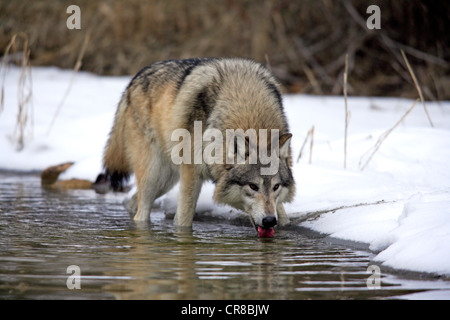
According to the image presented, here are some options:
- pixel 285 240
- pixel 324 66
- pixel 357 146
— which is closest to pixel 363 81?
pixel 324 66

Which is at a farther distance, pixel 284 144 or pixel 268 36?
pixel 268 36

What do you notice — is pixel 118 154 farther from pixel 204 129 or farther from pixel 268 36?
pixel 268 36

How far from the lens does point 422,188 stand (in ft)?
19.1

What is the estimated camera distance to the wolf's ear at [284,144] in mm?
4902

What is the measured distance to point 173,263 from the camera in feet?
13.0

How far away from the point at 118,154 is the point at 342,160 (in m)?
2.55

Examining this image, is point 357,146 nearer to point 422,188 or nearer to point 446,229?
point 422,188

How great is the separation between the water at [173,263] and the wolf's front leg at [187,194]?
14 cm

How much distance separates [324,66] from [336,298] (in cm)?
1139

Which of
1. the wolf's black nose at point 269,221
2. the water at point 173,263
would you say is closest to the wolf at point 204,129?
the wolf's black nose at point 269,221

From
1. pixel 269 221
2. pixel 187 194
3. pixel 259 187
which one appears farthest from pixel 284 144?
pixel 187 194

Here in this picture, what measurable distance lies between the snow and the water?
0.22 metres

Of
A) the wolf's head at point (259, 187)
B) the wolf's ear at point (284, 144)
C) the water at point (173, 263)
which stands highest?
the wolf's ear at point (284, 144)

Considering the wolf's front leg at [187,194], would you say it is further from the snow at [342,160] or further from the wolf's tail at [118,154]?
the wolf's tail at [118,154]
